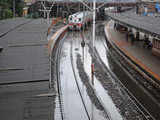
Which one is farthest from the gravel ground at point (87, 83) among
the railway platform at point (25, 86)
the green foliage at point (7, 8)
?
the green foliage at point (7, 8)

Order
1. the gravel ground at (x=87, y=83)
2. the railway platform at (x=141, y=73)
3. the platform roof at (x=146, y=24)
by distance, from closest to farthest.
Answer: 1. the gravel ground at (x=87, y=83)
2. the railway platform at (x=141, y=73)
3. the platform roof at (x=146, y=24)

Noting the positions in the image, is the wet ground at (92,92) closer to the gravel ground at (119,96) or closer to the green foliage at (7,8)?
the gravel ground at (119,96)

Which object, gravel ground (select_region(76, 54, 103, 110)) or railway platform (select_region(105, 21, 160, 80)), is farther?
railway platform (select_region(105, 21, 160, 80))

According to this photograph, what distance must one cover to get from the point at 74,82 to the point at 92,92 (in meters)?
2.12

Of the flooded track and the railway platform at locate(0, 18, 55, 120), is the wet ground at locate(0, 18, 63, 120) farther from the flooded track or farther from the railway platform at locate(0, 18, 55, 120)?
the flooded track

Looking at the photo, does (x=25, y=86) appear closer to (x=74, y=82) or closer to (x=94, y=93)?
(x=94, y=93)

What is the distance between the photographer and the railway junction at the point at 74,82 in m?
6.02

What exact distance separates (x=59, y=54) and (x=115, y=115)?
12563mm

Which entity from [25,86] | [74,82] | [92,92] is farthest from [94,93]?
[25,86]

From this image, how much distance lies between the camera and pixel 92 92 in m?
13.7

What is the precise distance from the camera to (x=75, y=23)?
119 ft

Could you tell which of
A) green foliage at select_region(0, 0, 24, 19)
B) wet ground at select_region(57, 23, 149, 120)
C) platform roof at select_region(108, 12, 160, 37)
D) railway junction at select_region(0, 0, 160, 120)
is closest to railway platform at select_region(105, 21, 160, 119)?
railway junction at select_region(0, 0, 160, 120)

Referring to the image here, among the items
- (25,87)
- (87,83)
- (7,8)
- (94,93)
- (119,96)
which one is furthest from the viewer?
(7,8)

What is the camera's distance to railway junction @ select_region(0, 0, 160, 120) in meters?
6.02
